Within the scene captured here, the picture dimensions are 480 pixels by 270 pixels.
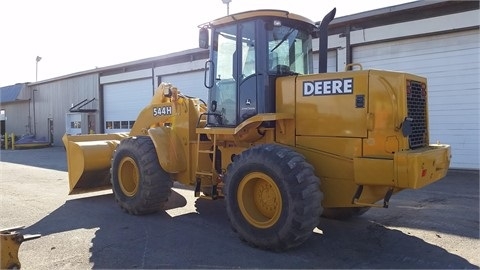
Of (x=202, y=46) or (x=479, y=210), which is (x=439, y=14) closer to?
(x=479, y=210)

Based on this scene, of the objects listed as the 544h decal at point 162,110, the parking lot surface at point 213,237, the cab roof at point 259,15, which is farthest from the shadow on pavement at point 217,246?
the cab roof at point 259,15

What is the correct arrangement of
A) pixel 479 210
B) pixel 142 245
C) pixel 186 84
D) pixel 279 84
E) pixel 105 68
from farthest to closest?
1. pixel 105 68
2. pixel 186 84
3. pixel 479 210
4. pixel 279 84
5. pixel 142 245

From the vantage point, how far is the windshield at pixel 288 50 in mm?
6232

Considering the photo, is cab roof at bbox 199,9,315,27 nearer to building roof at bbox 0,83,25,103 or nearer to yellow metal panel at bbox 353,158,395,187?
yellow metal panel at bbox 353,158,395,187

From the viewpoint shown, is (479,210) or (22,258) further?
(479,210)

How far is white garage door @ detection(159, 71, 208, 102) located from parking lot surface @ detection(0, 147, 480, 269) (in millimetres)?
12224

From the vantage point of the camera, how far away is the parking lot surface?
5.07 metres

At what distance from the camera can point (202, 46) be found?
6.85 metres

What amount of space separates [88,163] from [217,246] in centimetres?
400

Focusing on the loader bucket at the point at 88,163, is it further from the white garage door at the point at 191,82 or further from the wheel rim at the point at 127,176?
the white garage door at the point at 191,82

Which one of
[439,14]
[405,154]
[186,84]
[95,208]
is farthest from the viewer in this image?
[186,84]

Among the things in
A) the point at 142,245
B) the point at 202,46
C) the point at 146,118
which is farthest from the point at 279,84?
the point at 146,118

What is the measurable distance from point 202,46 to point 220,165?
73.6 inches

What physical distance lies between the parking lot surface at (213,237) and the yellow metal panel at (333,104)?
1477mm
